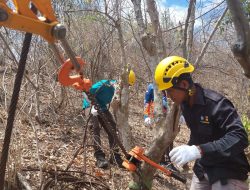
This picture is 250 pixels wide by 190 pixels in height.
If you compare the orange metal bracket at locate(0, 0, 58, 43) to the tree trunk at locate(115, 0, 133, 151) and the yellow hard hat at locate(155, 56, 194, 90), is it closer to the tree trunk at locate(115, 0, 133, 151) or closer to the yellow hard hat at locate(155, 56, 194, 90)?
the yellow hard hat at locate(155, 56, 194, 90)

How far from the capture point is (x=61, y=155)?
19.7ft

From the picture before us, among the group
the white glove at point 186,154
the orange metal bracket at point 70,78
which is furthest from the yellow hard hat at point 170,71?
the orange metal bracket at point 70,78

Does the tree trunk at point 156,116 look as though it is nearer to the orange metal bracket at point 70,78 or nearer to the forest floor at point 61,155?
the forest floor at point 61,155

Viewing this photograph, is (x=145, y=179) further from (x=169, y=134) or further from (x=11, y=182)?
(x=11, y=182)

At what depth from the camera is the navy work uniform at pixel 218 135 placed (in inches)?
106

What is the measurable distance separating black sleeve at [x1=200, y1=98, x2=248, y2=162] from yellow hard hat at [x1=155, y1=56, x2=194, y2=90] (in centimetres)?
40

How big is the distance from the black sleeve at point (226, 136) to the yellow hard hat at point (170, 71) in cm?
40

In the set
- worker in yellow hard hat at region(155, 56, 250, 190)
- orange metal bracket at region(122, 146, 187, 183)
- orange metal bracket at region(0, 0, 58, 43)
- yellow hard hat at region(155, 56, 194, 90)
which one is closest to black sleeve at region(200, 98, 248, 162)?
worker in yellow hard hat at region(155, 56, 250, 190)

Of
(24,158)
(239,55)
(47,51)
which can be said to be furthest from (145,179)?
(47,51)

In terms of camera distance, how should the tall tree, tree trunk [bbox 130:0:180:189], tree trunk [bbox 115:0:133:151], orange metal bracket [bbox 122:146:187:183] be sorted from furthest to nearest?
tree trunk [bbox 115:0:133:151]
tree trunk [bbox 130:0:180:189]
orange metal bracket [bbox 122:146:187:183]
the tall tree

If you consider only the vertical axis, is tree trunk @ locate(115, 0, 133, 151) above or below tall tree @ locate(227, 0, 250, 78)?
above

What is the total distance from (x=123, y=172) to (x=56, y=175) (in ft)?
5.80

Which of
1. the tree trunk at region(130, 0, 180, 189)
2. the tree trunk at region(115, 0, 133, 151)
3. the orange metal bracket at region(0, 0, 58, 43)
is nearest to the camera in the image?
the orange metal bracket at region(0, 0, 58, 43)

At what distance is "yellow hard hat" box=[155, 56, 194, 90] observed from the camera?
299 cm
